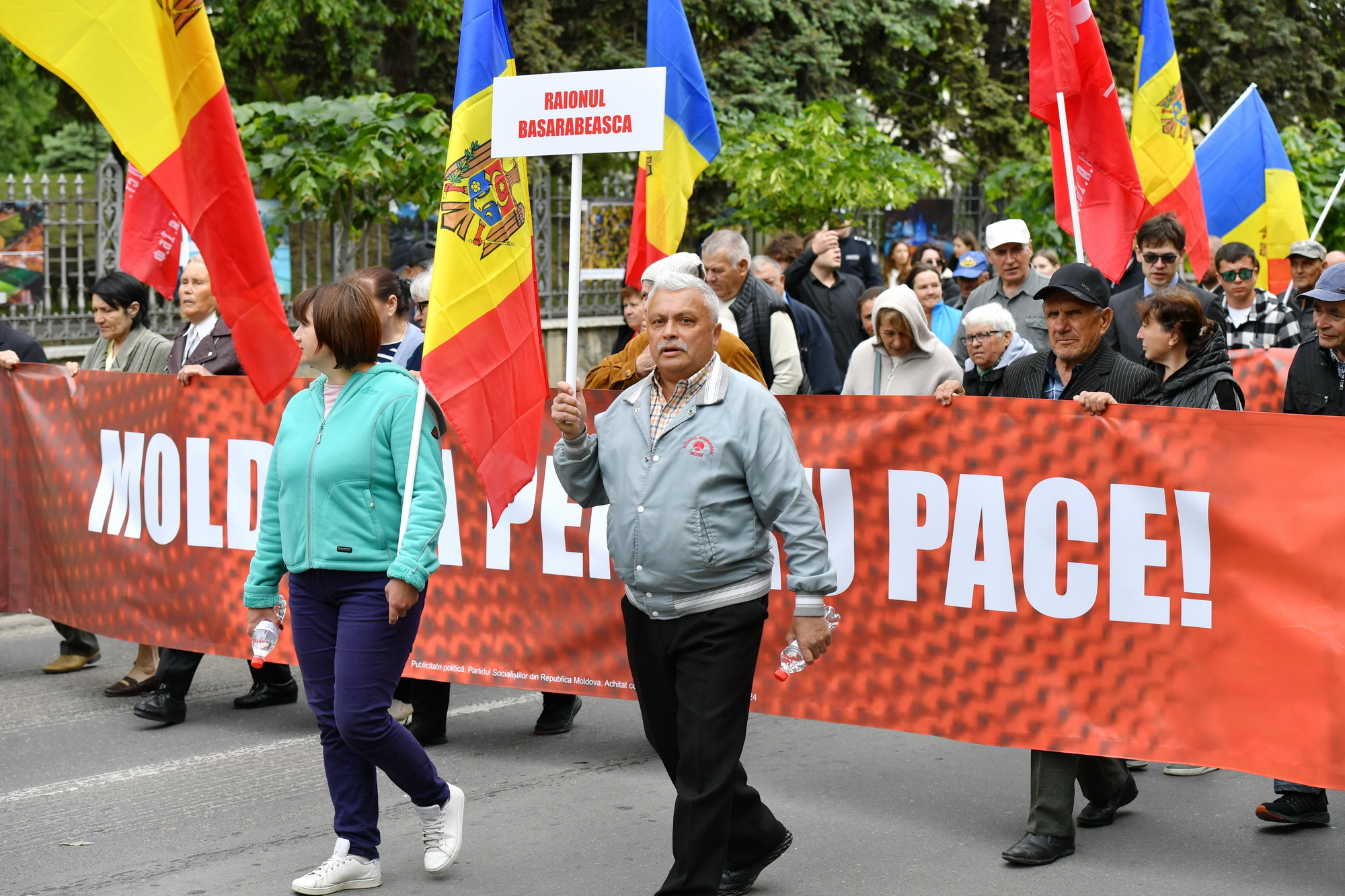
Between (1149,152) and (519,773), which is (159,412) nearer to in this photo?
(519,773)

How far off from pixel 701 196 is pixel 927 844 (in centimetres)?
1900

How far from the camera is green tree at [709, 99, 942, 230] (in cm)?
1659

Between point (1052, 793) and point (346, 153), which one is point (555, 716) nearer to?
point (1052, 793)

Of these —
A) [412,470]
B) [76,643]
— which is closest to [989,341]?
[412,470]

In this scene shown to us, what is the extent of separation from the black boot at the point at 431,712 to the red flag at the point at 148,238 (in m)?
2.65

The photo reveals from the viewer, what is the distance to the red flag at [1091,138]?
23.2 ft

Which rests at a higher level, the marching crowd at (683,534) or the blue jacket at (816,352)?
the blue jacket at (816,352)

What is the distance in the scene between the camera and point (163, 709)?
6805mm

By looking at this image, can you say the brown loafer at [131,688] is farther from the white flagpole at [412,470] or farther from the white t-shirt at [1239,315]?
the white t-shirt at [1239,315]

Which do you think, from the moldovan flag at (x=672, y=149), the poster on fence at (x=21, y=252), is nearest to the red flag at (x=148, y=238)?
the moldovan flag at (x=672, y=149)

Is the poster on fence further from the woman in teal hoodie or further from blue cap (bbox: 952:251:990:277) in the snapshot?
the woman in teal hoodie

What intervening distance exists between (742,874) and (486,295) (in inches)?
79.8

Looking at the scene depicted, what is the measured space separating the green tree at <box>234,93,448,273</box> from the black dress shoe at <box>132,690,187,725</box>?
7.02 m

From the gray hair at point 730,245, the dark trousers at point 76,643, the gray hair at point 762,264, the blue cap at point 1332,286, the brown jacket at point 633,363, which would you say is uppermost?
the gray hair at point 762,264
